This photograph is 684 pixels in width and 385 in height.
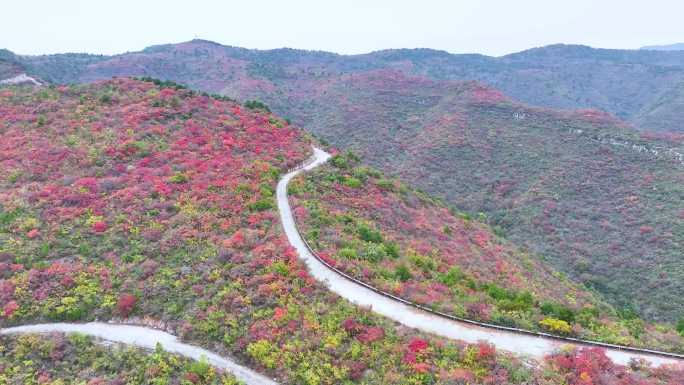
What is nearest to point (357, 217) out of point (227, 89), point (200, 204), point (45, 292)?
point (200, 204)

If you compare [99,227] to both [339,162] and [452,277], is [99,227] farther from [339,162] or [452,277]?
[339,162]

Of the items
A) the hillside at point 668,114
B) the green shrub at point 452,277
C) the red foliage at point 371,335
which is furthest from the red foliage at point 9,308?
the hillside at point 668,114

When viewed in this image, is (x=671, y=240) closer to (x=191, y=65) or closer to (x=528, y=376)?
(x=528, y=376)

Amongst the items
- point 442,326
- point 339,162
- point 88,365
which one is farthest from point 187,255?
point 339,162

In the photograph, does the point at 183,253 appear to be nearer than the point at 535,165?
Yes

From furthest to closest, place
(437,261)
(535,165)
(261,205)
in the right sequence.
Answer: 1. (535,165)
2. (261,205)
3. (437,261)

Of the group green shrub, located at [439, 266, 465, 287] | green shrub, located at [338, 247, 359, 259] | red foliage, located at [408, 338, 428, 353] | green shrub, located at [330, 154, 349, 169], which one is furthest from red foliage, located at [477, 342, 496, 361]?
green shrub, located at [330, 154, 349, 169]
